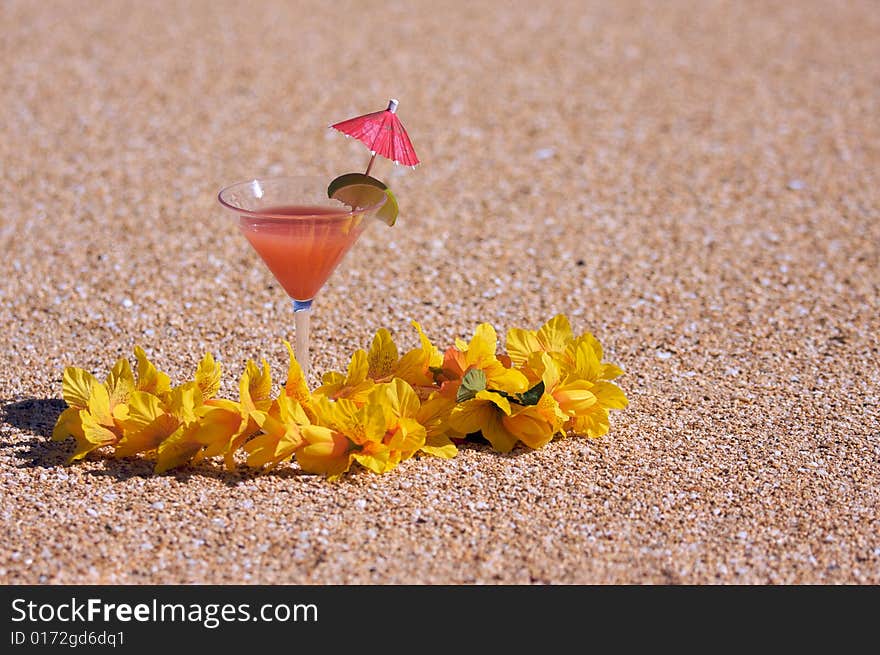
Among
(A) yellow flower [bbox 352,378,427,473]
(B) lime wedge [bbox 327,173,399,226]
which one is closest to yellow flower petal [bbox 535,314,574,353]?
(A) yellow flower [bbox 352,378,427,473]

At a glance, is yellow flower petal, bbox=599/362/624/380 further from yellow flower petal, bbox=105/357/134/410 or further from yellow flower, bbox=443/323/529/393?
yellow flower petal, bbox=105/357/134/410

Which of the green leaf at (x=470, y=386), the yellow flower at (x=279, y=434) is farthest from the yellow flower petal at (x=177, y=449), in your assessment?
the green leaf at (x=470, y=386)

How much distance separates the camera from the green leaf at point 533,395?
3068 millimetres

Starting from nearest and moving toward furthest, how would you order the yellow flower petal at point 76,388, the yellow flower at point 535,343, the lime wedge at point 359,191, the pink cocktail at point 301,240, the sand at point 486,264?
the sand at point 486,264 < the pink cocktail at point 301,240 < the lime wedge at point 359,191 < the yellow flower petal at point 76,388 < the yellow flower at point 535,343

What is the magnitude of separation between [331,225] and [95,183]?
10.2 ft

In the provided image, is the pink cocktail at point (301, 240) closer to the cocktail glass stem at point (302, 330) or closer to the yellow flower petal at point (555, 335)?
the cocktail glass stem at point (302, 330)

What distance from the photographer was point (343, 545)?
271 centimetres

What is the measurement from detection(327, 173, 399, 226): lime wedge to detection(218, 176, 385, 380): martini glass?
15 mm

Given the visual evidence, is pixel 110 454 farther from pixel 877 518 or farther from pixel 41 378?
pixel 877 518

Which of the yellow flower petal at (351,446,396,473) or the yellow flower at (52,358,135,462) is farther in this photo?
the yellow flower at (52,358,135,462)

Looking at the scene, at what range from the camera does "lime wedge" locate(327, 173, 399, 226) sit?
299 centimetres

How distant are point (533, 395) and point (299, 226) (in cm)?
82

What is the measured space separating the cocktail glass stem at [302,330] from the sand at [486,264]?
1.15 ft

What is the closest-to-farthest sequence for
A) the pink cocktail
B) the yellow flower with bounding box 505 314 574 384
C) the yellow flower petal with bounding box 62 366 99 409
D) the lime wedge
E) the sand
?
1. the sand
2. the pink cocktail
3. the lime wedge
4. the yellow flower petal with bounding box 62 366 99 409
5. the yellow flower with bounding box 505 314 574 384
